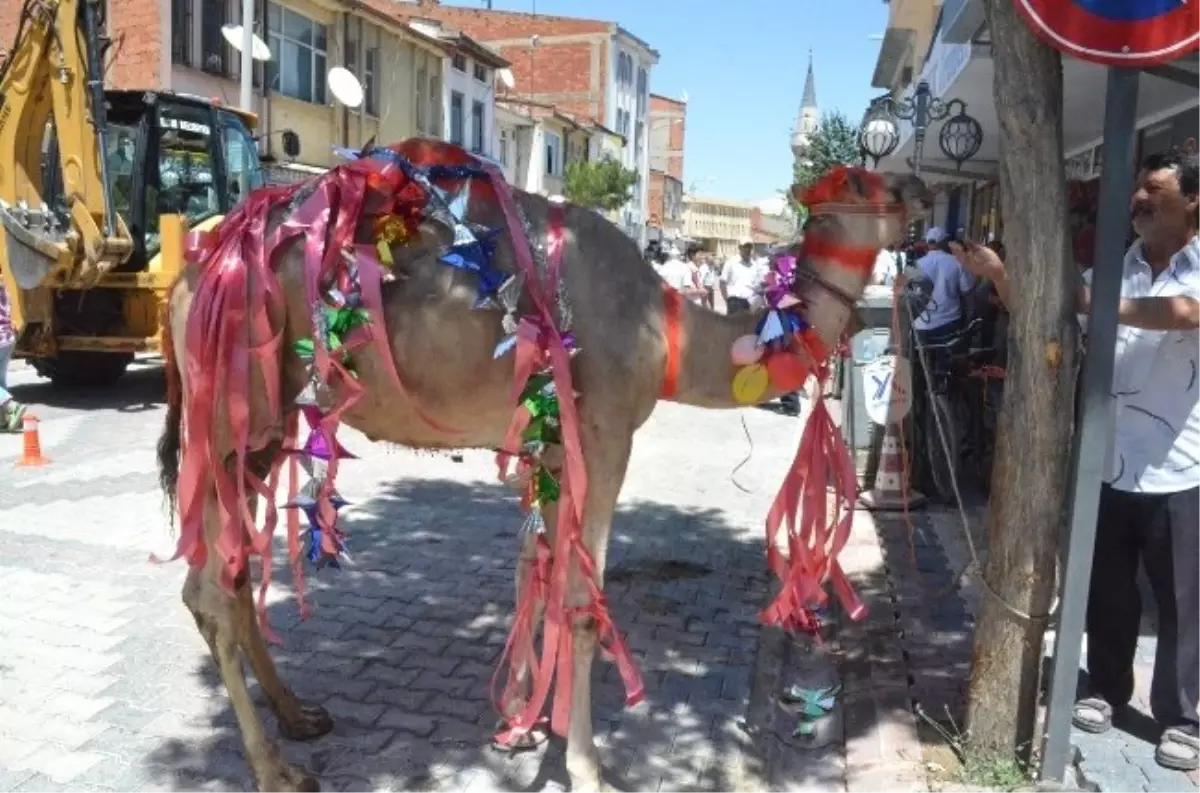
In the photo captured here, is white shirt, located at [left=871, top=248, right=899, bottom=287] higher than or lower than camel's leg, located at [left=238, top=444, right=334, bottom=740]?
higher

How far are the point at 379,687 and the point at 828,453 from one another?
2.04 m

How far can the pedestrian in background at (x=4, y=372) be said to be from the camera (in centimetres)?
892

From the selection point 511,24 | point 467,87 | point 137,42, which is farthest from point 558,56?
point 137,42

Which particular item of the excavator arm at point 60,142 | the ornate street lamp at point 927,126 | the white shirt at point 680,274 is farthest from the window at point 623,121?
the excavator arm at point 60,142

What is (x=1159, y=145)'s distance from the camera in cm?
1012

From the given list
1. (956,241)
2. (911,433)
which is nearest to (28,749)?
(956,241)

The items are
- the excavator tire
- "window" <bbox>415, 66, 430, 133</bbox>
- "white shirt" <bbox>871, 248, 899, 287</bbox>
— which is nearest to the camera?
"white shirt" <bbox>871, 248, 899, 287</bbox>

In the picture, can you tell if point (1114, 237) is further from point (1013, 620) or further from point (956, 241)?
point (1013, 620)

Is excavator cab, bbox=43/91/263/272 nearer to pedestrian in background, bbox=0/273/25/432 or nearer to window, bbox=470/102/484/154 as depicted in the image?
pedestrian in background, bbox=0/273/25/432

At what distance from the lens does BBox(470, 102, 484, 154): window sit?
32891 millimetres

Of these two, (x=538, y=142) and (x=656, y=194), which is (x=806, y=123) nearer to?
(x=538, y=142)

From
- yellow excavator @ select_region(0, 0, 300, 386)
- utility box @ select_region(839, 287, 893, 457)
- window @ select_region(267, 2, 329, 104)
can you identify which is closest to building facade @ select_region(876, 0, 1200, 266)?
utility box @ select_region(839, 287, 893, 457)

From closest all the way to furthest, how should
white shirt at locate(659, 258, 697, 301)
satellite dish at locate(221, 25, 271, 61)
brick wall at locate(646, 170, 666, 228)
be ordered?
1. white shirt at locate(659, 258, 697, 301)
2. satellite dish at locate(221, 25, 271, 61)
3. brick wall at locate(646, 170, 666, 228)

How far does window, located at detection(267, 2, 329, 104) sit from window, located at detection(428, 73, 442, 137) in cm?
607
